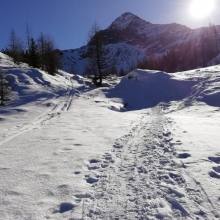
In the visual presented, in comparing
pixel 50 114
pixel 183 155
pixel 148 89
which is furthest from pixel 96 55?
pixel 183 155

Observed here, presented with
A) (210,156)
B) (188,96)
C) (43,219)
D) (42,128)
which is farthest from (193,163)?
(188,96)

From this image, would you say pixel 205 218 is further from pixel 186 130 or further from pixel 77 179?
pixel 186 130

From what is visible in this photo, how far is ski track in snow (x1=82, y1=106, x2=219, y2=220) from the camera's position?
7375 mm

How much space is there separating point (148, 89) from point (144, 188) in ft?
112

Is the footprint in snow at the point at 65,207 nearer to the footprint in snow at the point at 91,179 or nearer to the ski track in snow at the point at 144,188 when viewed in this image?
the ski track in snow at the point at 144,188

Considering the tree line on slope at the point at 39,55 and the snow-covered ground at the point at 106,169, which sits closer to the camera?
the snow-covered ground at the point at 106,169

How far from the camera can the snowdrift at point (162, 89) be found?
36.5m

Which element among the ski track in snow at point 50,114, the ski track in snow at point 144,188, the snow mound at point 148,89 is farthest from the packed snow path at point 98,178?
the snow mound at point 148,89

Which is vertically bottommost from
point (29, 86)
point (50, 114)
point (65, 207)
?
point (50, 114)

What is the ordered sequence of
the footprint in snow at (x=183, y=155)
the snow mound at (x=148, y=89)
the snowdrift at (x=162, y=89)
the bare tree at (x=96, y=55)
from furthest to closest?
the bare tree at (x=96, y=55) → the snow mound at (x=148, y=89) → the snowdrift at (x=162, y=89) → the footprint in snow at (x=183, y=155)

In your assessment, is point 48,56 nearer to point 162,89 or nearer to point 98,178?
point 162,89

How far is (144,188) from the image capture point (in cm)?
878

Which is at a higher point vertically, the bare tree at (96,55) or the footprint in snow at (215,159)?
the bare tree at (96,55)

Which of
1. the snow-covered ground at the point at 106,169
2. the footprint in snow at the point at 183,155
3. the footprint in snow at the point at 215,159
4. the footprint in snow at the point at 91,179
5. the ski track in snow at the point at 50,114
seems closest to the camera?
the snow-covered ground at the point at 106,169
